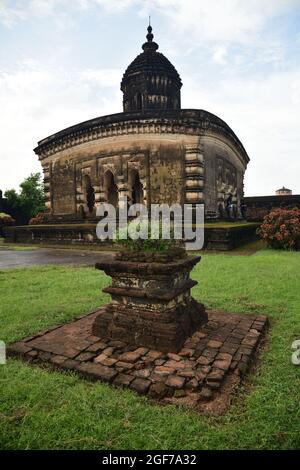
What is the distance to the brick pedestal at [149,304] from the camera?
10.5 feet

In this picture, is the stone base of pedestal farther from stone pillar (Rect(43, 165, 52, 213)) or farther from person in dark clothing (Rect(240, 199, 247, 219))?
person in dark clothing (Rect(240, 199, 247, 219))

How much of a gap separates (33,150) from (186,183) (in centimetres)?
1027

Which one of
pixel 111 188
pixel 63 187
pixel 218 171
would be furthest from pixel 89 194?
pixel 218 171

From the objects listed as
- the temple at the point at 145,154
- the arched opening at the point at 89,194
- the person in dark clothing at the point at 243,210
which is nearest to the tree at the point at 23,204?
the temple at the point at 145,154

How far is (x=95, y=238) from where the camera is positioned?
12961mm

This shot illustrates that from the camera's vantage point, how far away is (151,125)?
43.0ft

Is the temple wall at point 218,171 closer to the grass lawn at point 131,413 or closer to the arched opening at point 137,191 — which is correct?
the arched opening at point 137,191

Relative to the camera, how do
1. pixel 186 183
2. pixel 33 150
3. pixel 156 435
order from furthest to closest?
pixel 33 150 < pixel 186 183 < pixel 156 435

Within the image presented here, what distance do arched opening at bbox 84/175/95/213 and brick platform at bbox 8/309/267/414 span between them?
41.7 ft

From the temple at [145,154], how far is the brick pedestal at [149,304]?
9752mm

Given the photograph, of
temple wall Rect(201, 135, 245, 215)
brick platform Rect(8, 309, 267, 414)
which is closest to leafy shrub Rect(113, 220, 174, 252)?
brick platform Rect(8, 309, 267, 414)

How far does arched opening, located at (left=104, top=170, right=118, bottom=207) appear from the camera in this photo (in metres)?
14.7

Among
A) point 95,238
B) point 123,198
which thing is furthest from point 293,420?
point 123,198
